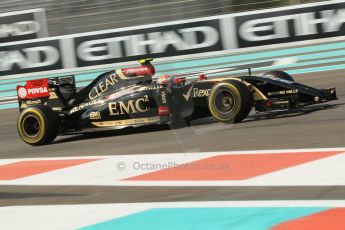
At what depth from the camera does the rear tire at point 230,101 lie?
342 inches

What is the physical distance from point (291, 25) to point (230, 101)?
23.9 feet

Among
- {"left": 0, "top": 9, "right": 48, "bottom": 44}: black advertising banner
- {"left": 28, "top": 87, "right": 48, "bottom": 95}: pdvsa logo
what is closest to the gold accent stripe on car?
{"left": 28, "top": 87, "right": 48, "bottom": 95}: pdvsa logo

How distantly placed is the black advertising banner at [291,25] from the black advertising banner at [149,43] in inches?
29.0

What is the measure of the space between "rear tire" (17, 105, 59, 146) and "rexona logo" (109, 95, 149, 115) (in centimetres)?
89

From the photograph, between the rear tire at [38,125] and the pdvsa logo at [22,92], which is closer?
the rear tire at [38,125]

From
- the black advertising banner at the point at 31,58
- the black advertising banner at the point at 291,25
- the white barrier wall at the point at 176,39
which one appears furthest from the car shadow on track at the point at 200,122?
the black advertising banner at the point at 31,58

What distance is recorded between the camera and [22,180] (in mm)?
7070

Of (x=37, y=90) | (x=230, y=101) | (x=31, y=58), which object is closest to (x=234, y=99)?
(x=230, y=101)

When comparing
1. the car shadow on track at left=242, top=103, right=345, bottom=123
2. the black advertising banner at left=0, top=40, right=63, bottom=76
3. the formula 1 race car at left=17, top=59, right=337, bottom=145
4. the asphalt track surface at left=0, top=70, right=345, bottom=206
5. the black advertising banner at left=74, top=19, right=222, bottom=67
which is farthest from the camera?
the black advertising banner at left=0, top=40, right=63, bottom=76

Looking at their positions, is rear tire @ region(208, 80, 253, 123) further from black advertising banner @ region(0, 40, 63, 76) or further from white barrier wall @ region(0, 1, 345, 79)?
black advertising banner @ region(0, 40, 63, 76)

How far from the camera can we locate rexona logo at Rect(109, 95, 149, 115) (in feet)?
30.3

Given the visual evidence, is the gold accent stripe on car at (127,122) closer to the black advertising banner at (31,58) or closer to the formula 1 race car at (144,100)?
the formula 1 race car at (144,100)

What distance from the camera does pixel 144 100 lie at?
30.2 feet

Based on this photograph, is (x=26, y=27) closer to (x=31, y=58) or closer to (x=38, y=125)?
(x=31, y=58)
